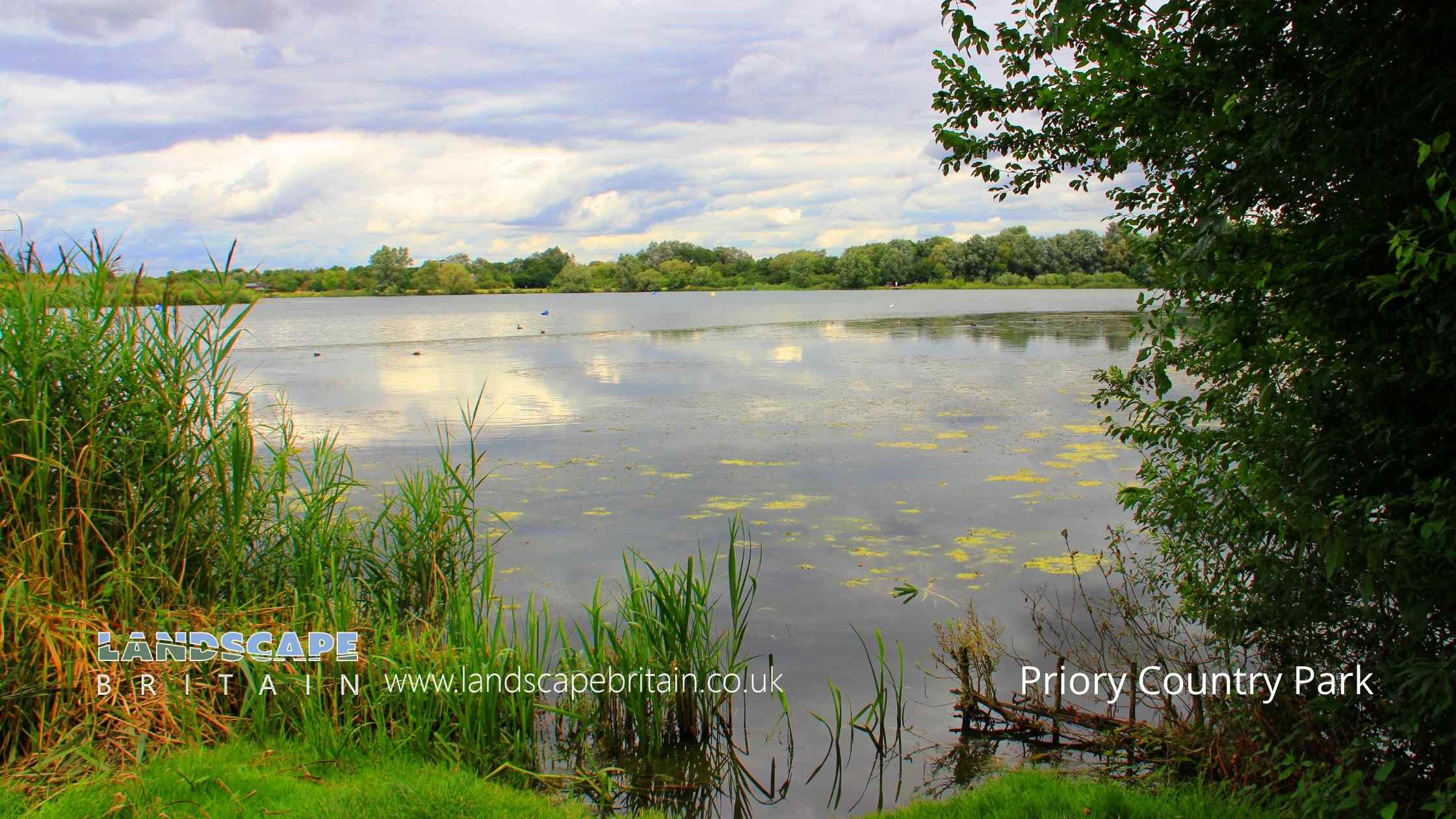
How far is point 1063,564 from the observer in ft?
26.8

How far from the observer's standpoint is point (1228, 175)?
3.01 meters

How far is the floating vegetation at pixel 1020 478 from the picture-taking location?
11.3 m

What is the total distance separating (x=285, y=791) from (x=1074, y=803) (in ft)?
10.9

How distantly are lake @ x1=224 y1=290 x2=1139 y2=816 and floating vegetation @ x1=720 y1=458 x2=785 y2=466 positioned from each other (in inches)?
4.6

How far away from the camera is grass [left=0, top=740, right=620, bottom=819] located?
366 centimetres

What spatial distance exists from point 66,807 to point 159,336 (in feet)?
8.47

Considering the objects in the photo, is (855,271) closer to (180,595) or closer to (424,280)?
(424,280)

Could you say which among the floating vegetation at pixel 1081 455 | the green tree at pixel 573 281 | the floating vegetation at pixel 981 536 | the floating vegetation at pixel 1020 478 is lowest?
the floating vegetation at pixel 981 536

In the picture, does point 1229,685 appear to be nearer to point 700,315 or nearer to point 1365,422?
point 1365,422

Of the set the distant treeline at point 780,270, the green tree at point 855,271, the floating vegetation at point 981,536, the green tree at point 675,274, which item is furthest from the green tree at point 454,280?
the floating vegetation at point 981,536

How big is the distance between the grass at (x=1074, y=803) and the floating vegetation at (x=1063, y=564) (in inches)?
142

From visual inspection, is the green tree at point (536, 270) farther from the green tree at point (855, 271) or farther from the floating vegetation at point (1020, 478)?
the floating vegetation at point (1020, 478)

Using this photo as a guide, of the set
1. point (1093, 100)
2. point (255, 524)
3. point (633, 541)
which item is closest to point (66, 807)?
point (255, 524)

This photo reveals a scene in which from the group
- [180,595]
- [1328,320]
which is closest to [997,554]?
[1328,320]
